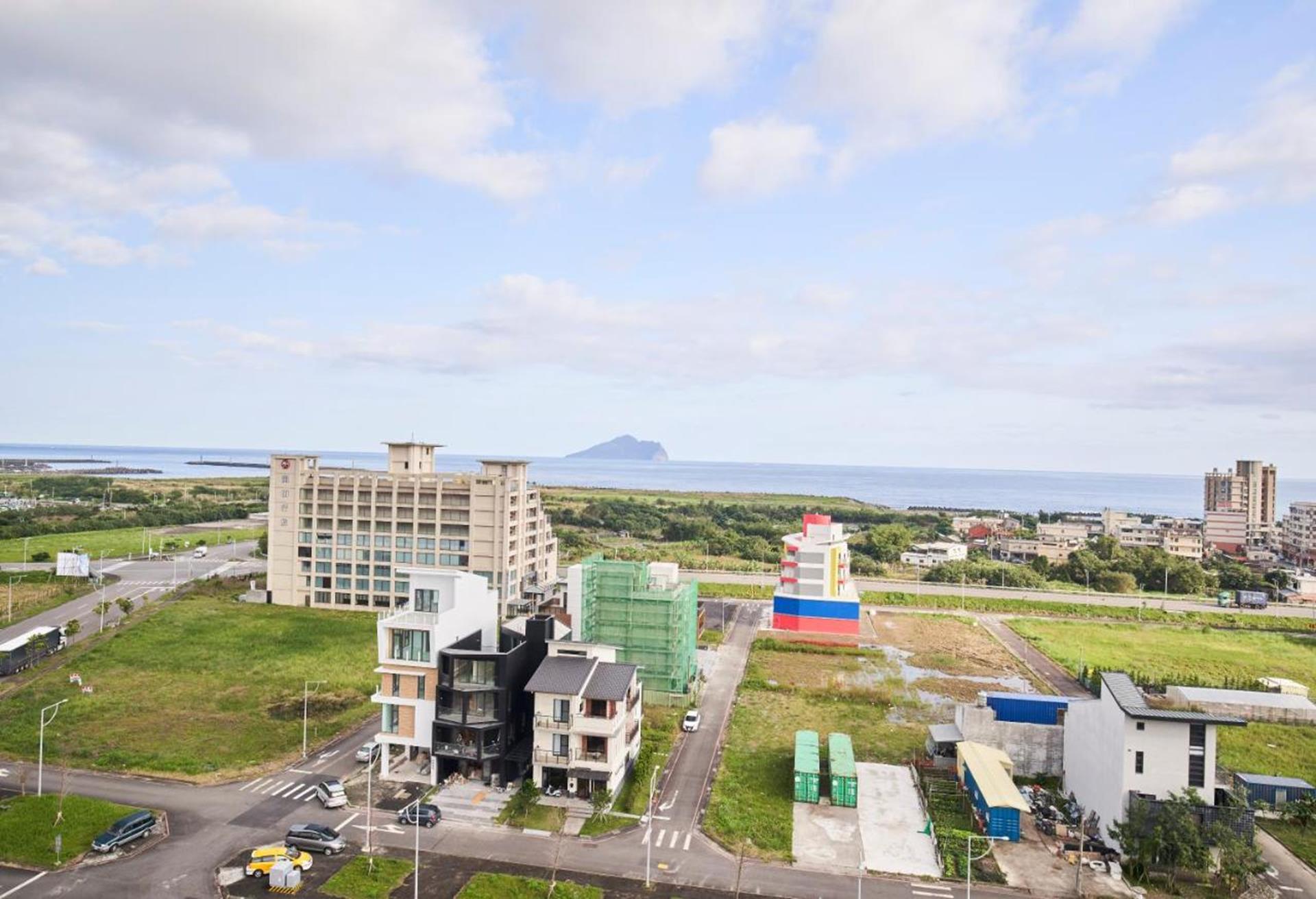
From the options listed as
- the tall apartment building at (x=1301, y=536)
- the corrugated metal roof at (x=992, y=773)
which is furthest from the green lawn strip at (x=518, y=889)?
the tall apartment building at (x=1301, y=536)

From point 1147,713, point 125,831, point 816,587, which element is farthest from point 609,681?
point 816,587

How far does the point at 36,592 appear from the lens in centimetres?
6744

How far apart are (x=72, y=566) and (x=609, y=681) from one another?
66.1m

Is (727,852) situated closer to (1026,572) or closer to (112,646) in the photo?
(112,646)

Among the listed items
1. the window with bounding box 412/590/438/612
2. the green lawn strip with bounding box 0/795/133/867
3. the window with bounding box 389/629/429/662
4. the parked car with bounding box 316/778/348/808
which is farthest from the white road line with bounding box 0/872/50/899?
the window with bounding box 412/590/438/612

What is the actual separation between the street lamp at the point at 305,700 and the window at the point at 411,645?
7.10m

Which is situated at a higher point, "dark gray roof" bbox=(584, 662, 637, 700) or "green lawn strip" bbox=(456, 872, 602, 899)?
"dark gray roof" bbox=(584, 662, 637, 700)

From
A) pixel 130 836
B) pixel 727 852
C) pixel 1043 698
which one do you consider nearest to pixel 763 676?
pixel 1043 698

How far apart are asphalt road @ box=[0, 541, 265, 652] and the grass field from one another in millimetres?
5792

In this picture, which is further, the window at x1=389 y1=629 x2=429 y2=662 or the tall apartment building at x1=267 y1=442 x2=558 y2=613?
the tall apartment building at x1=267 y1=442 x2=558 y2=613

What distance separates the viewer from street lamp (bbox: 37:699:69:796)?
31016 millimetres

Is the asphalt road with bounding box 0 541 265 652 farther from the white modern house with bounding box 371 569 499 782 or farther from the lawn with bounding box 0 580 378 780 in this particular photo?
the white modern house with bounding box 371 569 499 782

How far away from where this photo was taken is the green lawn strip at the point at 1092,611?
72.7m

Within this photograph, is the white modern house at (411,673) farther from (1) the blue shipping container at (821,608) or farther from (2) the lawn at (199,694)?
(1) the blue shipping container at (821,608)
